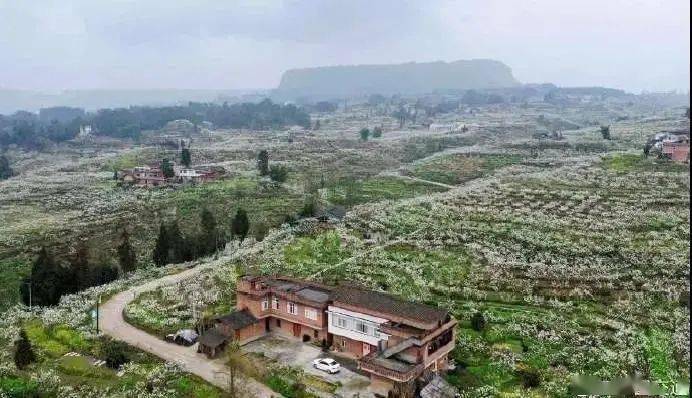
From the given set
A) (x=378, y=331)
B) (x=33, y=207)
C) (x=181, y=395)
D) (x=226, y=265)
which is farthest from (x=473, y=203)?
(x=33, y=207)

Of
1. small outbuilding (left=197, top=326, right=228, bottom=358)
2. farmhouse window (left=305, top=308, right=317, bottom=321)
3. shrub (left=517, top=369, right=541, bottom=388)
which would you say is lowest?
shrub (left=517, top=369, right=541, bottom=388)

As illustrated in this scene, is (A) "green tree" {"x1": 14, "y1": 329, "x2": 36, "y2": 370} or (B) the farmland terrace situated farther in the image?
(B) the farmland terrace

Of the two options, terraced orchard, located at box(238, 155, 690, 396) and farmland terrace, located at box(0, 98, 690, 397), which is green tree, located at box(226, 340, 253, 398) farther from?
terraced orchard, located at box(238, 155, 690, 396)

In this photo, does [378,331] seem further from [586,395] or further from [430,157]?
[430,157]

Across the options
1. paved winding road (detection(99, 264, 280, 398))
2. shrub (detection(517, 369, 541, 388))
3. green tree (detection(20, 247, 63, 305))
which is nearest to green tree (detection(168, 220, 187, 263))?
paved winding road (detection(99, 264, 280, 398))

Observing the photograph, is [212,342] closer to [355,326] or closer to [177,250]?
[355,326]

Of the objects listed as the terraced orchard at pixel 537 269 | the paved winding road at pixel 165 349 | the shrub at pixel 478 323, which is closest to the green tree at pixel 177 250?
the terraced orchard at pixel 537 269

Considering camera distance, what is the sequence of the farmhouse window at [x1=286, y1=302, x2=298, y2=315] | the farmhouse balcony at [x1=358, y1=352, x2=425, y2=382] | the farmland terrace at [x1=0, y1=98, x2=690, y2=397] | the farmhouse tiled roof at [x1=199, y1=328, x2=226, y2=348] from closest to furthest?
1. the farmhouse balcony at [x1=358, y1=352, x2=425, y2=382]
2. the farmhouse tiled roof at [x1=199, y1=328, x2=226, y2=348]
3. the farmland terrace at [x1=0, y1=98, x2=690, y2=397]
4. the farmhouse window at [x1=286, y1=302, x2=298, y2=315]
